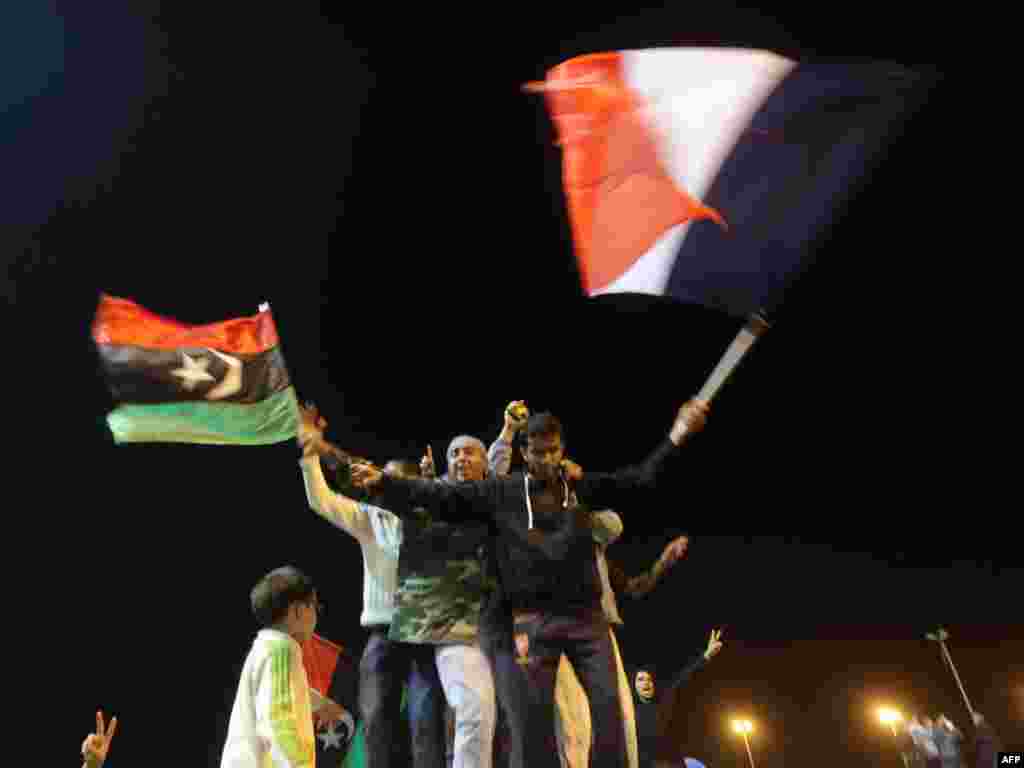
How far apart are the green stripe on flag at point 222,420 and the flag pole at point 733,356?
88.3 inches

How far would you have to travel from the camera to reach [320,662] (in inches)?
240

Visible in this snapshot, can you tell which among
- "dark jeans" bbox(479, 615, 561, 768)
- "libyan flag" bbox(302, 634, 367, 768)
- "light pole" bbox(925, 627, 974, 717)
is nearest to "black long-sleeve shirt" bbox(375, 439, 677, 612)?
"dark jeans" bbox(479, 615, 561, 768)

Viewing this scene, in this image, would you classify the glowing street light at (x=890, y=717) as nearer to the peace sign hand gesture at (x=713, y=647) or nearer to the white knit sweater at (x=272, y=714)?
the peace sign hand gesture at (x=713, y=647)

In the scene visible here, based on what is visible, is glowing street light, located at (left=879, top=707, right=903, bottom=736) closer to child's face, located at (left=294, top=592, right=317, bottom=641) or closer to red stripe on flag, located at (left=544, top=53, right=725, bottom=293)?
red stripe on flag, located at (left=544, top=53, right=725, bottom=293)

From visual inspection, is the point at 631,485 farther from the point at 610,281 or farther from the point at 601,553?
the point at 610,281

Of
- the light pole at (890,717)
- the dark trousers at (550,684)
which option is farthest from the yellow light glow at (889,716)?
the dark trousers at (550,684)

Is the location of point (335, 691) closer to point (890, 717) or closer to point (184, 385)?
point (184, 385)

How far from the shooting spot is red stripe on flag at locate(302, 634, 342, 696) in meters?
5.98

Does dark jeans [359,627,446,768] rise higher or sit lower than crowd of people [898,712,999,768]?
higher

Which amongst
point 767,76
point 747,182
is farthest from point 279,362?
point 767,76

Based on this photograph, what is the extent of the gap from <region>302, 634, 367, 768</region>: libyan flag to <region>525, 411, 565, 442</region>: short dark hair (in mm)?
2776

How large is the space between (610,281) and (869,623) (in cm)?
1819

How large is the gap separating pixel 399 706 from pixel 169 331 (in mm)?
2434

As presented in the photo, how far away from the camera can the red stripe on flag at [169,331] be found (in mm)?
3977
